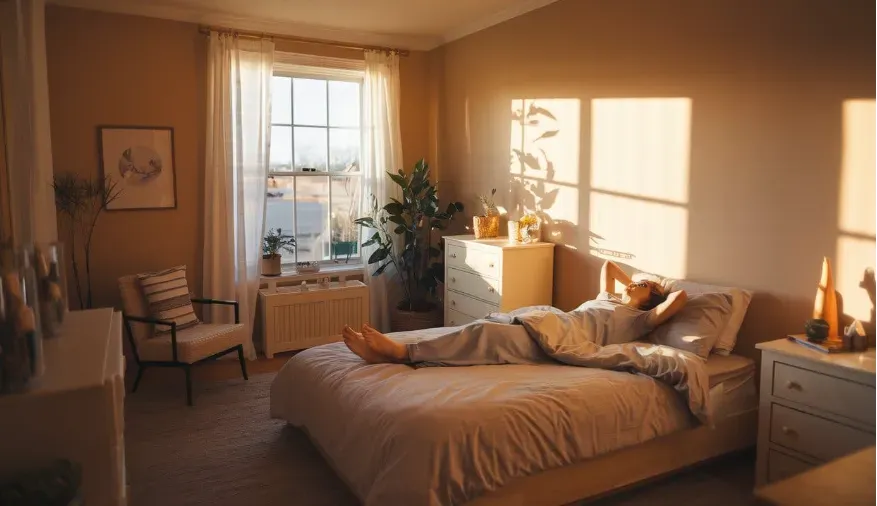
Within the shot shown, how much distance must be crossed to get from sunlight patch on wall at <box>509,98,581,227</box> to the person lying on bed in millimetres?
1129

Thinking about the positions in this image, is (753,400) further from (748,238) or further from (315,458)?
(315,458)

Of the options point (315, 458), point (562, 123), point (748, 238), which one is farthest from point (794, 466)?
point (562, 123)

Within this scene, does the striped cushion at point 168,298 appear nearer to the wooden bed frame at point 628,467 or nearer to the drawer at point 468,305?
the drawer at point 468,305

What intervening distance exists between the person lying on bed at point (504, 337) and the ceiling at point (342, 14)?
2382 mm

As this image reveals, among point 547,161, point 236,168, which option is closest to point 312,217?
point 236,168

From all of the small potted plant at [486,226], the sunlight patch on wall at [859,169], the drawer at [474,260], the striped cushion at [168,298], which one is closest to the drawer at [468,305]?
the drawer at [474,260]

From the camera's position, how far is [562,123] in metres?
4.45

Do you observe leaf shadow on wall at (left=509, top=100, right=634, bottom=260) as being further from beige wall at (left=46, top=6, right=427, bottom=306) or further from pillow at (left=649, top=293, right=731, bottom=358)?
beige wall at (left=46, top=6, right=427, bottom=306)

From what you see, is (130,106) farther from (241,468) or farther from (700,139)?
(700,139)

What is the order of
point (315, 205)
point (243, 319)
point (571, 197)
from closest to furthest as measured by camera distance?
point (571, 197), point (243, 319), point (315, 205)

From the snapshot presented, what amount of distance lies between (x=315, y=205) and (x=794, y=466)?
4.13 m

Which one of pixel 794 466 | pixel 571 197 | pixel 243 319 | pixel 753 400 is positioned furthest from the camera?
pixel 243 319

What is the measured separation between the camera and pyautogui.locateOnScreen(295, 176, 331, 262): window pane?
5.49 meters

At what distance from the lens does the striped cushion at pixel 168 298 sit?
13.9 feet
